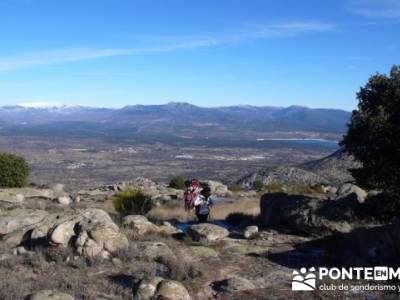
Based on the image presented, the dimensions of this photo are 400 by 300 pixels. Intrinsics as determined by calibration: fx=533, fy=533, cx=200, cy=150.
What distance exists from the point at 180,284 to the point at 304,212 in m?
6.95

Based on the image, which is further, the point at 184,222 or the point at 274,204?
the point at 184,222

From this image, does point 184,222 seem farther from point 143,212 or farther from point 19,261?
point 19,261

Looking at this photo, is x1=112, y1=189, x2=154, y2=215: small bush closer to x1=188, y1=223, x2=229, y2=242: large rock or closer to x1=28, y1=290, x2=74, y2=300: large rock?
x1=188, y1=223, x2=229, y2=242: large rock

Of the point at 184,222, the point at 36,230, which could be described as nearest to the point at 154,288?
the point at 36,230

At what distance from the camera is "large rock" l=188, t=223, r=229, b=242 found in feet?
50.1

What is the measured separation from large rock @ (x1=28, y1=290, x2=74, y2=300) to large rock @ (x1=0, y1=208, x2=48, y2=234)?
6.80 metres

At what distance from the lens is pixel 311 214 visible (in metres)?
16.3

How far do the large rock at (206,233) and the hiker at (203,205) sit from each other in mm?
3919

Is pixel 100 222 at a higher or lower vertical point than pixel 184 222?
higher

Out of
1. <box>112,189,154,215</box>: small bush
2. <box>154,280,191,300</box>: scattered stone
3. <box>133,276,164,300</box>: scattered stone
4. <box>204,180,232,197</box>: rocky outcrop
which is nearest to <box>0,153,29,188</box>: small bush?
<box>112,189,154,215</box>: small bush

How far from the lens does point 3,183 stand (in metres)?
30.0
